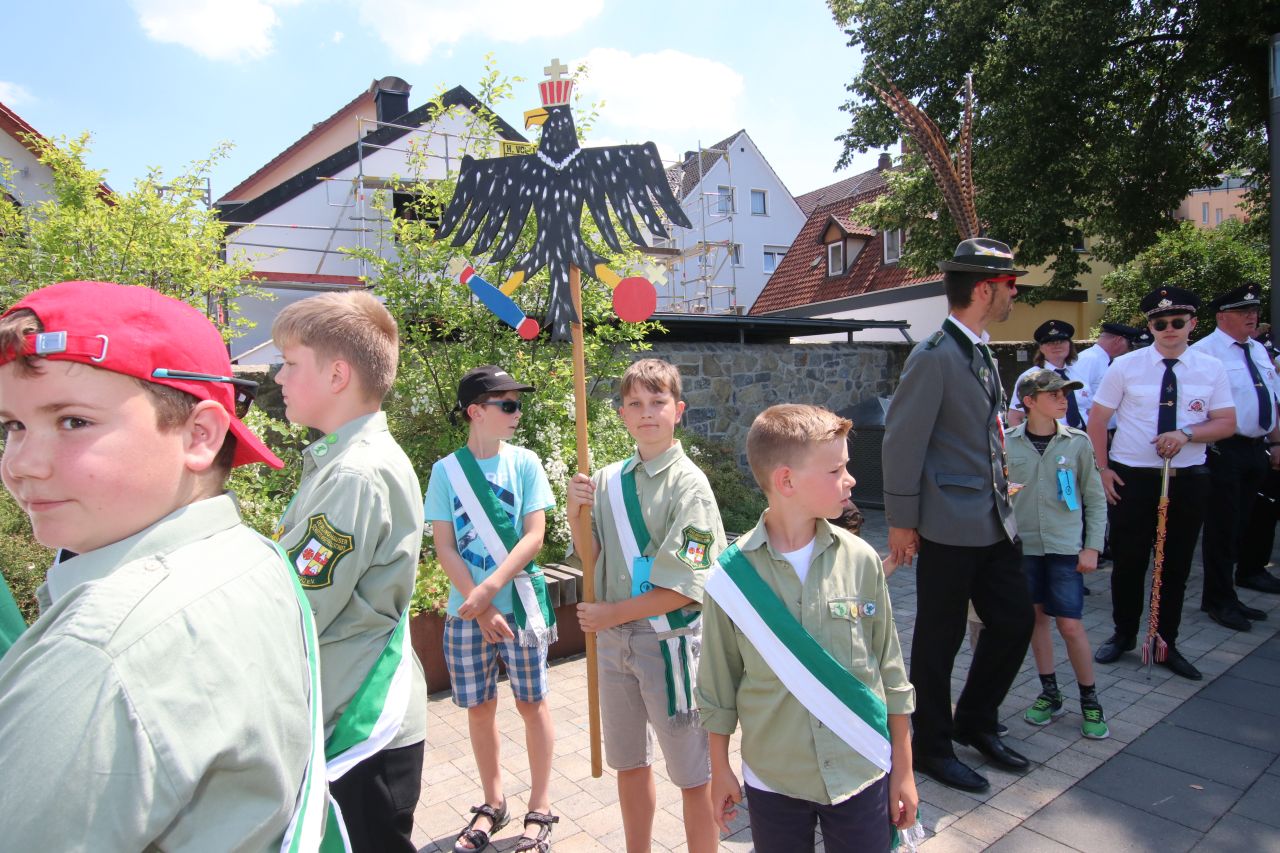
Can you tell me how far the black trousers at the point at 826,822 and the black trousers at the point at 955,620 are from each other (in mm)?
1392

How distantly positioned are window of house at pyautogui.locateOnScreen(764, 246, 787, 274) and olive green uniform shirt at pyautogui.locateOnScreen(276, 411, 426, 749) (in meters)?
35.7

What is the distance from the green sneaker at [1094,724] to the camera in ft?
12.2

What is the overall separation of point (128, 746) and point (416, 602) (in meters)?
3.87

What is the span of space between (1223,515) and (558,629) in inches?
182

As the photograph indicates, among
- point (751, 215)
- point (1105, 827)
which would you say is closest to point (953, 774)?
point (1105, 827)

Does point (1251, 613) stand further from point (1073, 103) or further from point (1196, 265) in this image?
point (1196, 265)

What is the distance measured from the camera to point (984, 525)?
3236 mm

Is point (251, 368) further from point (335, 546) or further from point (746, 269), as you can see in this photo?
point (746, 269)

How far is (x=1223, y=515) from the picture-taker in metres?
5.19

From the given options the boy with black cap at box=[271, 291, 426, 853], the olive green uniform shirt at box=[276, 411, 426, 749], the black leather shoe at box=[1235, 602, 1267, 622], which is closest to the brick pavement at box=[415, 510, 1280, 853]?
the black leather shoe at box=[1235, 602, 1267, 622]

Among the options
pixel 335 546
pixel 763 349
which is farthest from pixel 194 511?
pixel 763 349

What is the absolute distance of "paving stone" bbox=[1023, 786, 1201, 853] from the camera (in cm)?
288

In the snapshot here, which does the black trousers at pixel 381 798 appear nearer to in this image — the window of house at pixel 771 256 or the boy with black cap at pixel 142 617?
the boy with black cap at pixel 142 617

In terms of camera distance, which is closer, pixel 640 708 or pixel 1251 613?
pixel 640 708
